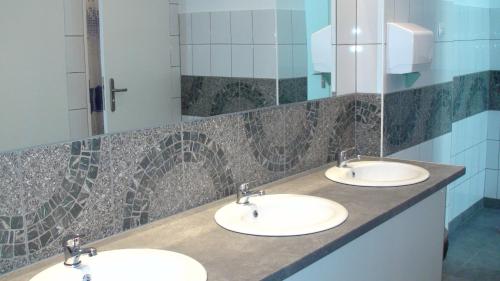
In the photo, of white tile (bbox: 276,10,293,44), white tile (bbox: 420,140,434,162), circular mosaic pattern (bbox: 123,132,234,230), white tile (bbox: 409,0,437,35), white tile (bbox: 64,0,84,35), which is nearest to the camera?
white tile (bbox: 64,0,84,35)

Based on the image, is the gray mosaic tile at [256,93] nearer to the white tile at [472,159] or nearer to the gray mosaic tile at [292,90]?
the gray mosaic tile at [292,90]

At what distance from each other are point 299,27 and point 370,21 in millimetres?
425

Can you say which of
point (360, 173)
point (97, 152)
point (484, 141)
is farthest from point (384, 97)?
point (484, 141)

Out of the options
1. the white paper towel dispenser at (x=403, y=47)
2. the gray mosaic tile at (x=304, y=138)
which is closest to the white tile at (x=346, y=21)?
the white paper towel dispenser at (x=403, y=47)

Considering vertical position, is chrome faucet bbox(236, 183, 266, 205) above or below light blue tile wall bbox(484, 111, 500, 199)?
above

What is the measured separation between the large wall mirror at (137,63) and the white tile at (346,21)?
0.32 metres

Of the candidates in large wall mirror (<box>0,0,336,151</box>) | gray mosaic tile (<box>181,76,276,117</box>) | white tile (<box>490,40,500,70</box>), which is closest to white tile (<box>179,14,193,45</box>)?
large wall mirror (<box>0,0,336,151</box>)

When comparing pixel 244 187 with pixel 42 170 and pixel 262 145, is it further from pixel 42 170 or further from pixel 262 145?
pixel 42 170

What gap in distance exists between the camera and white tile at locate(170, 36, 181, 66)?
1.83m

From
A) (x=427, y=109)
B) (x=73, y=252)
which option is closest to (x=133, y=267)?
(x=73, y=252)

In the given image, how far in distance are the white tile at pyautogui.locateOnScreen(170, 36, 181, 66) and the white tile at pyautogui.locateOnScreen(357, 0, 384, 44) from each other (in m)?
1.16

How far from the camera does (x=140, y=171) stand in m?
1.76

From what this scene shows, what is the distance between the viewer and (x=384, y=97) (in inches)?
108

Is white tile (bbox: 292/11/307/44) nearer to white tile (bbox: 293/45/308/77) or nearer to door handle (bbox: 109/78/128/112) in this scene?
white tile (bbox: 293/45/308/77)
